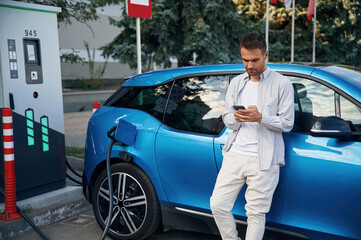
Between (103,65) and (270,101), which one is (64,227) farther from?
(103,65)

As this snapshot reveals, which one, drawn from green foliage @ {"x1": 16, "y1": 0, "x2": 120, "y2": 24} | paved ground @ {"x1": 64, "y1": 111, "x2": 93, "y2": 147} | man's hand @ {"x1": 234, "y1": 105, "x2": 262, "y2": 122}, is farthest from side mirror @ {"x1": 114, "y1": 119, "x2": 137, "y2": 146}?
paved ground @ {"x1": 64, "y1": 111, "x2": 93, "y2": 147}

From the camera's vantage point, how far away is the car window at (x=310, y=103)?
2953mm

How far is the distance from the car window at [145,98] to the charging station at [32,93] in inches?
40.3

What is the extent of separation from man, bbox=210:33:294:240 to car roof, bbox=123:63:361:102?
36 cm

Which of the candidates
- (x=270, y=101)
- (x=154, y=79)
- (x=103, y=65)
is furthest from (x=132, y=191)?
(x=103, y=65)

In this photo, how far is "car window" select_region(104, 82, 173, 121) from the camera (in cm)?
370

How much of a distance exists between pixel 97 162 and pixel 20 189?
1128mm

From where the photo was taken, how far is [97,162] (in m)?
3.91

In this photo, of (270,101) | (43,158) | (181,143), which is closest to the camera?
(270,101)

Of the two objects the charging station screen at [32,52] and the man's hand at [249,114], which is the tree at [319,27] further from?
the man's hand at [249,114]

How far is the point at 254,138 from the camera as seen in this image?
2818 millimetres

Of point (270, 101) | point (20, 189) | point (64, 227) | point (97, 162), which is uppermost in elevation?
point (270, 101)

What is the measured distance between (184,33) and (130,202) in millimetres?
10274

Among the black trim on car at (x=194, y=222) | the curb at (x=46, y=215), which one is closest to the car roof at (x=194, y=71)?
the black trim on car at (x=194, y=222)
